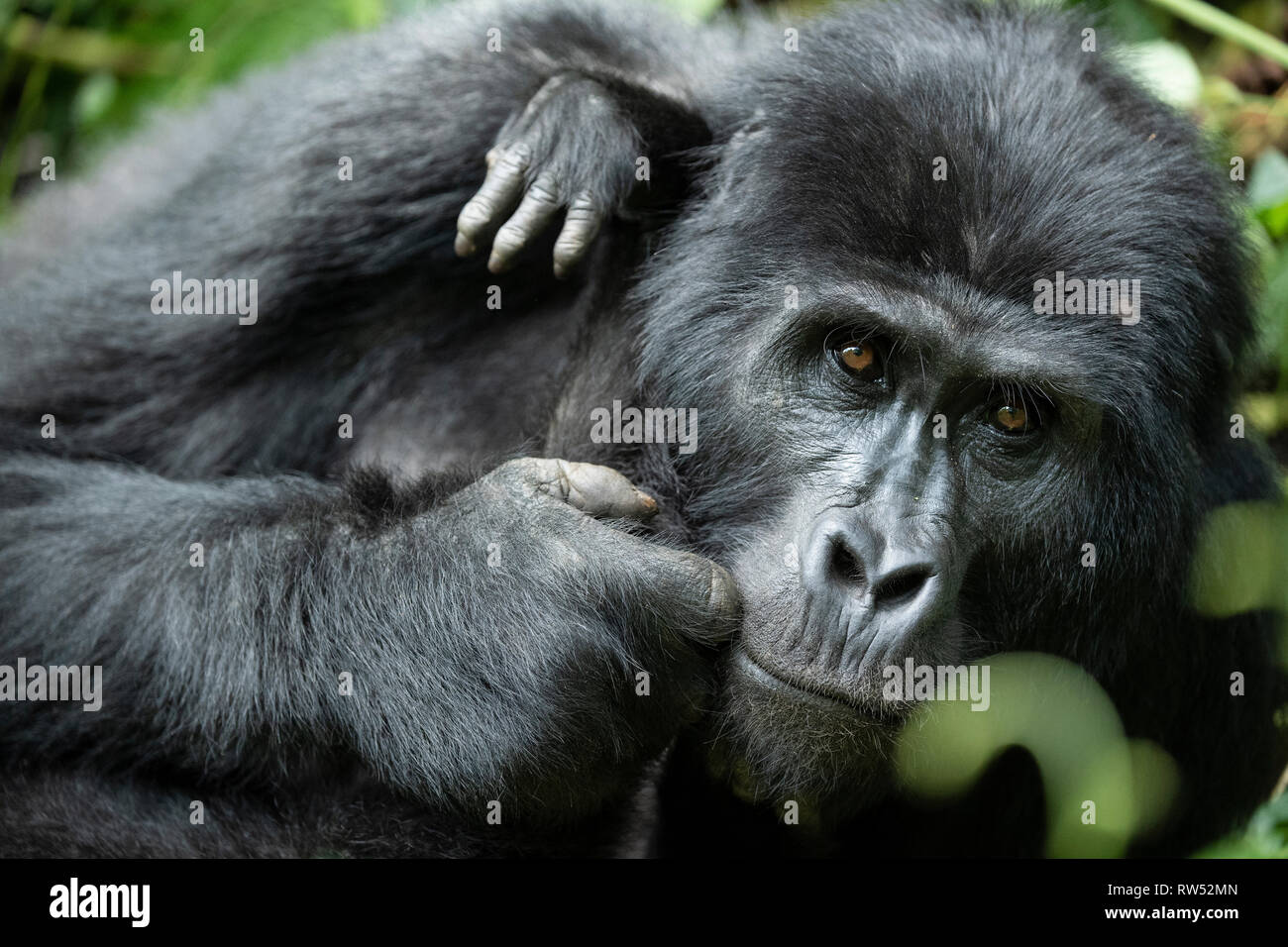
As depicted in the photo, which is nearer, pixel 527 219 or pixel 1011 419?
pixel 1011 419

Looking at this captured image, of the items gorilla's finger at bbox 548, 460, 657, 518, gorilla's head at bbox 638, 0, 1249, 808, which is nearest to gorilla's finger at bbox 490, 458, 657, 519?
gorilla's finger at bbox 548, 460, 657, 518

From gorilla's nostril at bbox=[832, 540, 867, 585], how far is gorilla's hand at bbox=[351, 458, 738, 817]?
0.30 meters

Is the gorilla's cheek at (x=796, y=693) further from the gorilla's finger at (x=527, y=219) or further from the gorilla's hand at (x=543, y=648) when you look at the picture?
the gorilla's finger at (x=527, y=219)

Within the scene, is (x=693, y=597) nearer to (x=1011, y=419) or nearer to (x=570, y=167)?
(x=1011, y=419)

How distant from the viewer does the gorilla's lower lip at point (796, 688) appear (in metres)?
3.65

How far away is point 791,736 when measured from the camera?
3721 mm

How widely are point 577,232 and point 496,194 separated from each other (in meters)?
0.26

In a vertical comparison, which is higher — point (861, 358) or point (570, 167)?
point (570, 167)

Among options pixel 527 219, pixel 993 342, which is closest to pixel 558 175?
pixel 527 219

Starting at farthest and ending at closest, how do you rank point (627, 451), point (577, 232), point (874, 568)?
point (627, 451) → point (577, 232) → point (874, 568)

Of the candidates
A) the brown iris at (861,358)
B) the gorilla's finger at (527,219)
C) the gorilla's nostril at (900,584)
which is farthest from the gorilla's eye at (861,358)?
the gorilla's finger at (527,219)

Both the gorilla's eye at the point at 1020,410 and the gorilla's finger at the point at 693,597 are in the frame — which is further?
the gorilla's eye at the point at 1020,410
